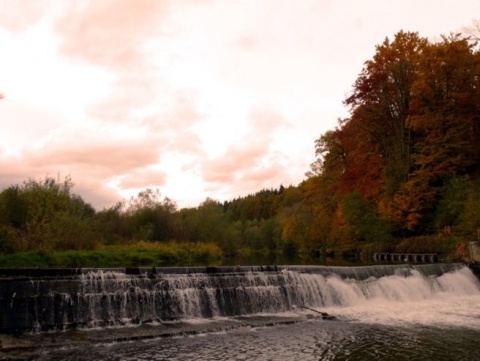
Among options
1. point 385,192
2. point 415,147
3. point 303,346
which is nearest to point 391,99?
point 415,147

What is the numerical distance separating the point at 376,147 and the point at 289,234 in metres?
24.4

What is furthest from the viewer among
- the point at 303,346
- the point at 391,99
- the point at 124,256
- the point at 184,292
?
the point at 391,99

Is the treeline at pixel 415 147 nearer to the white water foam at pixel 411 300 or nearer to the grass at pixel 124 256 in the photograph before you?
the white water foam at pixel 411 300

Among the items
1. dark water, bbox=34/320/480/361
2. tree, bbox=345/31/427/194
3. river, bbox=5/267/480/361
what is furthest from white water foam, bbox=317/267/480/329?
tree, bbox=345/31/427/194

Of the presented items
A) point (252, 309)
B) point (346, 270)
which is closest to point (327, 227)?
point (346, 270)

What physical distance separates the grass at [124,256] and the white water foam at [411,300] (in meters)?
13.8

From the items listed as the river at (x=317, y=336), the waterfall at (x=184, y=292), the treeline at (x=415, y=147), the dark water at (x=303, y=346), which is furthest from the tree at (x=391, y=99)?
the dark water at (x=303, y=346)

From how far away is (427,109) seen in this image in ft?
110

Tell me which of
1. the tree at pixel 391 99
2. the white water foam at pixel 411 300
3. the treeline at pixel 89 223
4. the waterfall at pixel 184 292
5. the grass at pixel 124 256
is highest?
the tree at pixel 391 99

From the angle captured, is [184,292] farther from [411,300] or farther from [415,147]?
[415,147]

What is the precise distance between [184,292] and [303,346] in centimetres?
589

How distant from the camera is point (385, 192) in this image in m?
36.5

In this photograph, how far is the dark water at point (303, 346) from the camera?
10398 millimetres

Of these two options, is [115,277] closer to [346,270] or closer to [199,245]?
[346,270]
